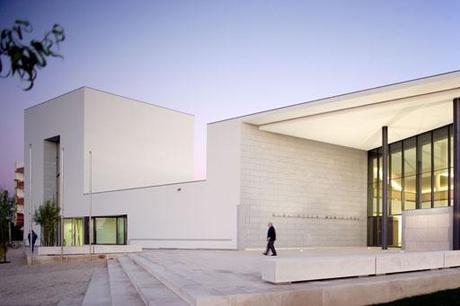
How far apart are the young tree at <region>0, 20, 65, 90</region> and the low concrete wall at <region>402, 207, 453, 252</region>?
818 inches

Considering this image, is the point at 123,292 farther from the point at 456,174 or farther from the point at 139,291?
the point at 456,174

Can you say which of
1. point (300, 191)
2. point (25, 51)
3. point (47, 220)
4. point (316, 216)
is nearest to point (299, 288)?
point (25, 51)

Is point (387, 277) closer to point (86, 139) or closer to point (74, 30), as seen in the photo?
point (74, 30)

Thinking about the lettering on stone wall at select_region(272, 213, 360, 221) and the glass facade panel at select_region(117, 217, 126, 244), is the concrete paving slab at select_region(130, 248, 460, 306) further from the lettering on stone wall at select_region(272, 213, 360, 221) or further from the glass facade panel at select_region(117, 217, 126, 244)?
the glass facade panel at select_region(117, 217, 126, 244)

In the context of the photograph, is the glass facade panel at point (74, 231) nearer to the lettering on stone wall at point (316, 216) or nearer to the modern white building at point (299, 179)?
the modern white building at point (299, 179)

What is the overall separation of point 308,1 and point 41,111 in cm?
3320

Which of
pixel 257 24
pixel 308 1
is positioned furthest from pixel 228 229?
pixel 308 1

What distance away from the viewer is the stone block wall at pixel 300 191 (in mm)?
25766

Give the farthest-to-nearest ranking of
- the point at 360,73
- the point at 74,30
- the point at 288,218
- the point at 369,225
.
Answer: the point at 360,73 → the point at 369,225 → the point at 288,218 → the point at 74,30

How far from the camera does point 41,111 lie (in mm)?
42469

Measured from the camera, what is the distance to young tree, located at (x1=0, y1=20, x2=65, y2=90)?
3.09m

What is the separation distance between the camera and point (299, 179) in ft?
94.3

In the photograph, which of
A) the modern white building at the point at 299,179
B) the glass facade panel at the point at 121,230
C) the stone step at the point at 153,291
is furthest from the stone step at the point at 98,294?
the glass facade panel at the point at 121,230

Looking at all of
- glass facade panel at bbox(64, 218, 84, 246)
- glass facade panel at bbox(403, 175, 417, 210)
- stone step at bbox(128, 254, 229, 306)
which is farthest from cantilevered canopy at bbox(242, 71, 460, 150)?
glass facade panel at bbox(64, 218, 84, 246)
